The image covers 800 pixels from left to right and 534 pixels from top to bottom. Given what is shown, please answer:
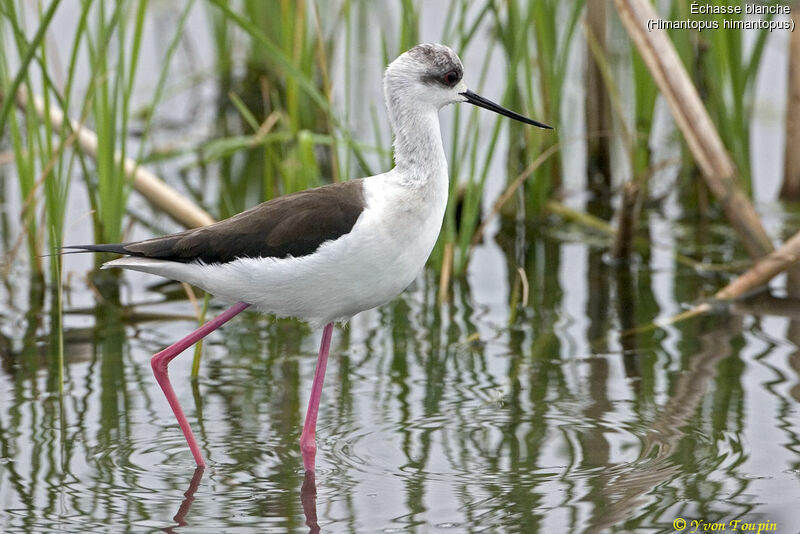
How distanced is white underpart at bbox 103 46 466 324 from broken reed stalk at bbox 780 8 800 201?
3.32 meters

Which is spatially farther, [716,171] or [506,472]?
[716,171]

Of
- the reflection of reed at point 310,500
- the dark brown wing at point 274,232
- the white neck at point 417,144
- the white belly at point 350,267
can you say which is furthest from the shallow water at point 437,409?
the white neck at point 417,144

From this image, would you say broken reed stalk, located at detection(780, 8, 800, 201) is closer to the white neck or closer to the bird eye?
the bird eye

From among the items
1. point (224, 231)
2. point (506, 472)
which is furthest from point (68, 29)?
point (506, 472)

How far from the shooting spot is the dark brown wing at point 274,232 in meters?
4.45

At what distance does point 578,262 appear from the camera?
7348mm

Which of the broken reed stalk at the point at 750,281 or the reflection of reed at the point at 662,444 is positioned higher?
the broken reed stalk at the point at 750,281

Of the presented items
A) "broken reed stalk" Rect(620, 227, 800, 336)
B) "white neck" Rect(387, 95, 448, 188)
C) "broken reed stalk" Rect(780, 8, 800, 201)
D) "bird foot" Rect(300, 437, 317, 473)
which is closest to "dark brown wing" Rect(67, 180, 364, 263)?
"white neck" Rect(387, 95, 448, 188)

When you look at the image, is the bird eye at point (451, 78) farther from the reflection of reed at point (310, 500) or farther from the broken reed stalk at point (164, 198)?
the broken reed stalk at point (164, 198)

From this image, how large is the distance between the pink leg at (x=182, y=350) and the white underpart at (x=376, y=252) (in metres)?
0.15

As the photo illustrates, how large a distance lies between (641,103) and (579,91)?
275cm

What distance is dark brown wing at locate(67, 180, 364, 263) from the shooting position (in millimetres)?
4445

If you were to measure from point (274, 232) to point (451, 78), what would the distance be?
89 centimetres

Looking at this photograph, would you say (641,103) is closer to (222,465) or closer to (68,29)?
(222,465)
